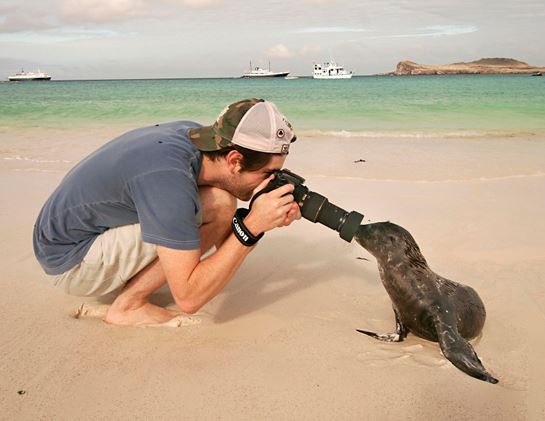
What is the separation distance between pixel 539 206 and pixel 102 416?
4433 millimetres

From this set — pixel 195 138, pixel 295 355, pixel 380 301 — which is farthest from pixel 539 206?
pixel 195 138

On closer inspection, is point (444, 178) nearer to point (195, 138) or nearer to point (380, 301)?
point (380, 301)

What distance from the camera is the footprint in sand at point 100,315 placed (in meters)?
2.92

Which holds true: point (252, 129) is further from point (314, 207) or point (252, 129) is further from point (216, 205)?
point (216, 205)

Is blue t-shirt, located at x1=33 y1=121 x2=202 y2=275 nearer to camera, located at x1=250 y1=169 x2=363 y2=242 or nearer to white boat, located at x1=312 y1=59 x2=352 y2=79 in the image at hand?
camera, located at x1=250 y1=169 x2=363 y2=242

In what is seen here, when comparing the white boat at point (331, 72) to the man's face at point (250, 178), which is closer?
the man's face at point (250, 178)

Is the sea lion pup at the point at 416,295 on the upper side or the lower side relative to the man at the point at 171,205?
lower

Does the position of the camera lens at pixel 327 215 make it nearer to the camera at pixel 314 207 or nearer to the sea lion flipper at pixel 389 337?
the camera at pixel 314 207

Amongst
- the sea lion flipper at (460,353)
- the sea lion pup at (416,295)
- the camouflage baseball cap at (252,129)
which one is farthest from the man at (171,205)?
the sea lion flipper at (460,353)

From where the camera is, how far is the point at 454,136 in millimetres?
11852

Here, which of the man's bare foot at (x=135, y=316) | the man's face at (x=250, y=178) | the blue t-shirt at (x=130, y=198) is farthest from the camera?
the man's bare foot at (x=135, y=316)

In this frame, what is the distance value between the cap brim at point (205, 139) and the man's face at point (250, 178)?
18 centimetres

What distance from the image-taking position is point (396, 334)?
9.25ft

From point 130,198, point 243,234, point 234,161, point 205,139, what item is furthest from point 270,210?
point 130,198
